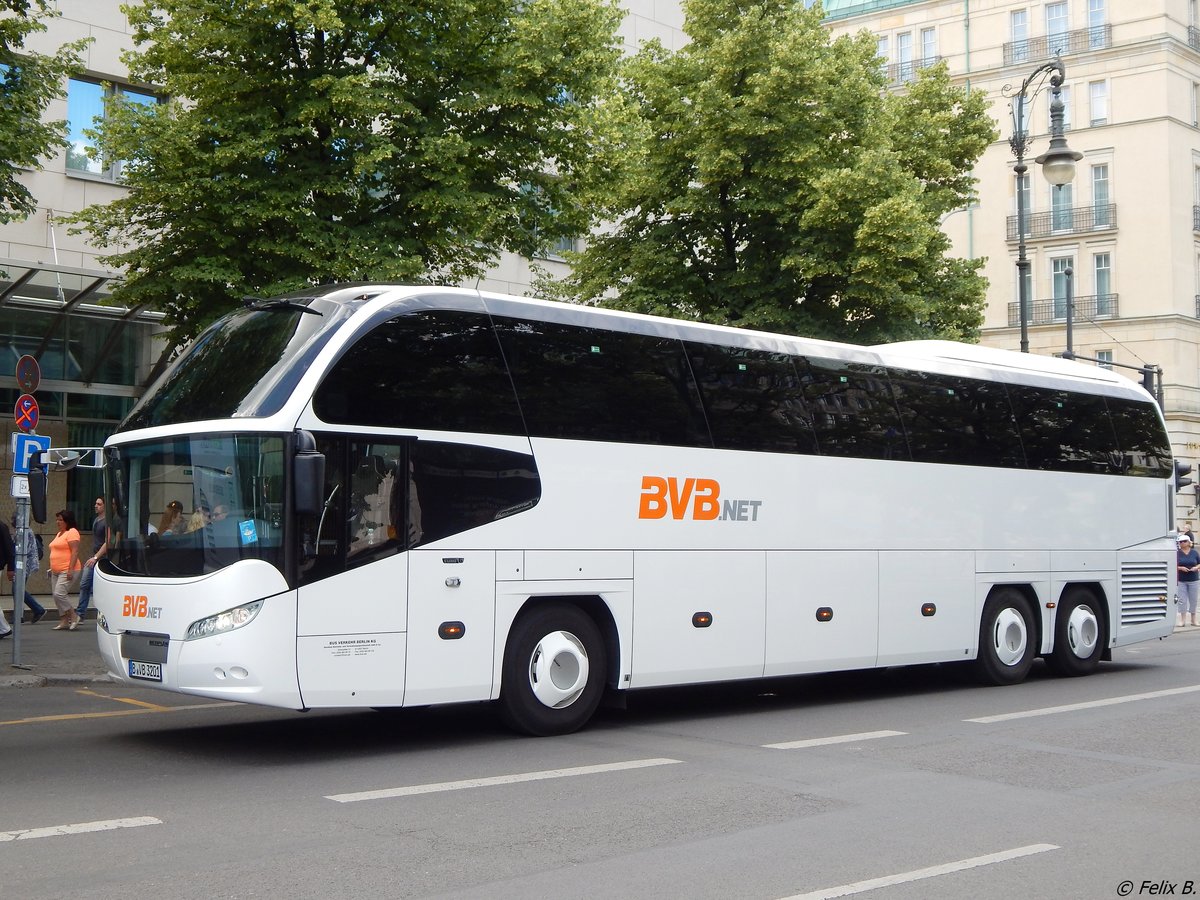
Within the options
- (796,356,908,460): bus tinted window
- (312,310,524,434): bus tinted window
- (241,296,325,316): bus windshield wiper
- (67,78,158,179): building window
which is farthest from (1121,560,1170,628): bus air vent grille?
(67,78,158,179): building window

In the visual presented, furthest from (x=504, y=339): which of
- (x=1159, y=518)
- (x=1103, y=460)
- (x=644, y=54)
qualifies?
(x=644, y=54)

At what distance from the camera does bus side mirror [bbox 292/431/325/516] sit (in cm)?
959

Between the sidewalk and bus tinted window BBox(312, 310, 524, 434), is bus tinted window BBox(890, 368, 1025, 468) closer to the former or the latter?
bus tinted window BBox(312, 310, 524, 434)

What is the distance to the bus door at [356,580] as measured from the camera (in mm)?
9891

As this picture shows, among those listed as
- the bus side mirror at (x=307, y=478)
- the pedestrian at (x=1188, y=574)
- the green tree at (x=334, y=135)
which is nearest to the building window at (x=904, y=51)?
the pedestrian at (x=1188, y=574)

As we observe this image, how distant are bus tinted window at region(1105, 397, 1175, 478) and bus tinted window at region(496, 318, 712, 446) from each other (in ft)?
26.1

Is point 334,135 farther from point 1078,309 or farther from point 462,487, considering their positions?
point 1078,309

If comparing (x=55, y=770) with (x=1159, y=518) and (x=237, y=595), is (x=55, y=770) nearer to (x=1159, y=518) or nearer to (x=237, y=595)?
(x=237, y=595)

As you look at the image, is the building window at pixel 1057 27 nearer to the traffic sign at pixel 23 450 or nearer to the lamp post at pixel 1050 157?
the lamp post at pixel 1050 157

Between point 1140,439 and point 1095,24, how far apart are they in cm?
4317

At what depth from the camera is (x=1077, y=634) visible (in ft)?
56.4

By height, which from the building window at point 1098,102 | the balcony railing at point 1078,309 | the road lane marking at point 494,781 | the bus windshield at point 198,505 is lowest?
the road lane marking at point 494,781

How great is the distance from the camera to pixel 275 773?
948cm

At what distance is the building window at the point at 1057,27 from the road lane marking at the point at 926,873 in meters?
55.4
